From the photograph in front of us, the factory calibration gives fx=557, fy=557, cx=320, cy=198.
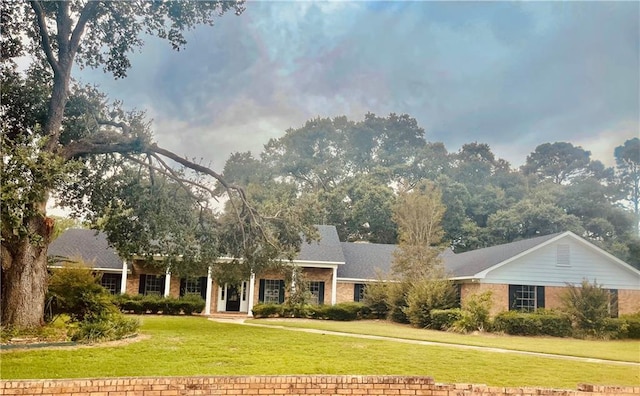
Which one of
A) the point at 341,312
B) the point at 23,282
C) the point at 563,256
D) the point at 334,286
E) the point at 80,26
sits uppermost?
the point at 80,26

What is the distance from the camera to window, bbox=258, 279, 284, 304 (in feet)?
90.1

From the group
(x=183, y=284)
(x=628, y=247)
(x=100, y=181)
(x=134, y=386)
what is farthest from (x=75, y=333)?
(x=628, y=247)

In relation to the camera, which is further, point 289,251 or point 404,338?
point 289,251

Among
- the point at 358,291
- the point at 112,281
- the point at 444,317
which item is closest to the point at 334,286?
the point at 358,291

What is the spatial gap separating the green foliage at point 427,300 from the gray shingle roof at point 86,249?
1428 cm

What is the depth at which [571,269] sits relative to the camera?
23.5m

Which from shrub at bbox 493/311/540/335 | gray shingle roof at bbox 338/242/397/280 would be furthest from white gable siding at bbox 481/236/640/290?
gray shingle roof at bbox 338/242/397/280

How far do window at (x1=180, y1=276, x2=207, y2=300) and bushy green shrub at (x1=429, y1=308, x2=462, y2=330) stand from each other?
11.8 m

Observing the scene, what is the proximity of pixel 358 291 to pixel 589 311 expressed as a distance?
1178cm

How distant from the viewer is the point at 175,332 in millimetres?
15125

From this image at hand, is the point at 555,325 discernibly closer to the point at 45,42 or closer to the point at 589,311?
the point at 589,311

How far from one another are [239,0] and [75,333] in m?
11.1

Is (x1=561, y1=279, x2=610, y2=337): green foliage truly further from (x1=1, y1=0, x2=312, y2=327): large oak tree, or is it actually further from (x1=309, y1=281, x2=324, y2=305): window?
(x1=309, y1=281, x2=324, y2=305): window

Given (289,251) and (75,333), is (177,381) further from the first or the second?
(289,251)
